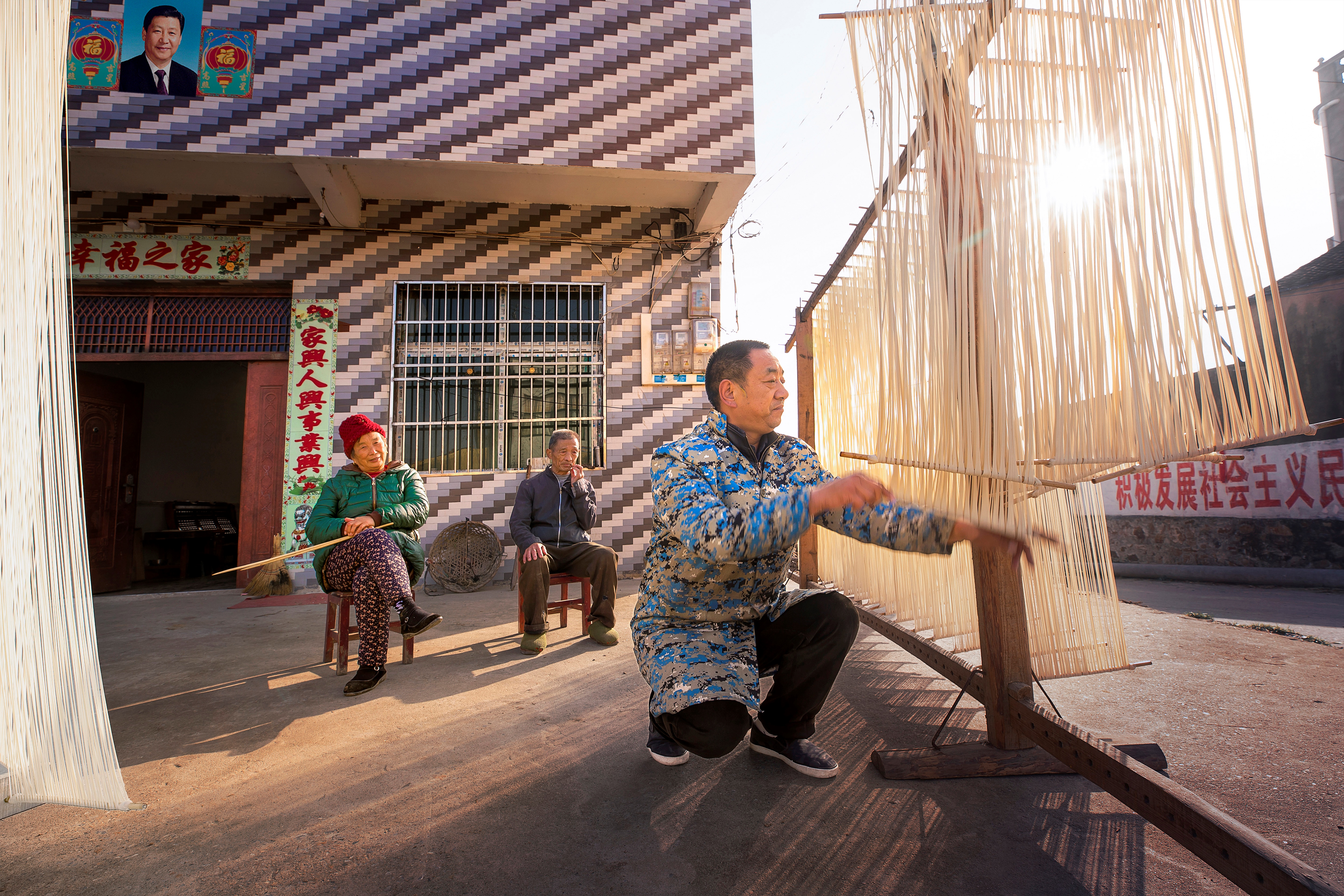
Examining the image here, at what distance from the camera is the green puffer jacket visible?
2.55 meters

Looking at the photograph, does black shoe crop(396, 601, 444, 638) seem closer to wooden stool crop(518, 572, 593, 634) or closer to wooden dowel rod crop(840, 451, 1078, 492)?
wooden stool crop(518, 572, 593, 634)

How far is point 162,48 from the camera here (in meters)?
4.52

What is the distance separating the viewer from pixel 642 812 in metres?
1.41

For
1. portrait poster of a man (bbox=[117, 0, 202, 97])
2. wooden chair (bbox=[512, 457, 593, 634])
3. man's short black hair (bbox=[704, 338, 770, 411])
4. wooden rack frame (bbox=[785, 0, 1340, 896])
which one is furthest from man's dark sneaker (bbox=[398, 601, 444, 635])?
portrait poster of a man (bbox=[117, 0, 202, 97])

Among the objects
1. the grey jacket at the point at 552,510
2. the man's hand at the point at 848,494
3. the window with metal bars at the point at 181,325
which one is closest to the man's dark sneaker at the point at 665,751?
the man's hand at the point at 848,494

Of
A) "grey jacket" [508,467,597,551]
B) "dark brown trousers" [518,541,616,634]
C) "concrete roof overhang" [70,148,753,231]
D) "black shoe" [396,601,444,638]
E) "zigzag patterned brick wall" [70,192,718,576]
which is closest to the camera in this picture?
"black shoe" [396,601,444,638]

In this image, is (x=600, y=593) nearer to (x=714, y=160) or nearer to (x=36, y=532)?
(x=36, y=532)

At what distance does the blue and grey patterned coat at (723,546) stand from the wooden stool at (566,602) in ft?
4.83

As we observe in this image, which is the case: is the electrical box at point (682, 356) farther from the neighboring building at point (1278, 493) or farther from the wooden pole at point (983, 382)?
the neighboring building at point (1278, 493)

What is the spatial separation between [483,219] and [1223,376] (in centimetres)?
535

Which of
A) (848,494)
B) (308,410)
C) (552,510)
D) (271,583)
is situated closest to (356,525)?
(552,510)

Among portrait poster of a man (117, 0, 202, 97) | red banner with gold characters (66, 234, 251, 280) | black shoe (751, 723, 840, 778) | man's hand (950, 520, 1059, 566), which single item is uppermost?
portrait poster of a man (117, 0, 202, 97)

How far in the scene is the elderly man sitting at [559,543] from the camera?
9.51 ft

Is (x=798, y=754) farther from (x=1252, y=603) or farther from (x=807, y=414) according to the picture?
(x=1252, y=603)
